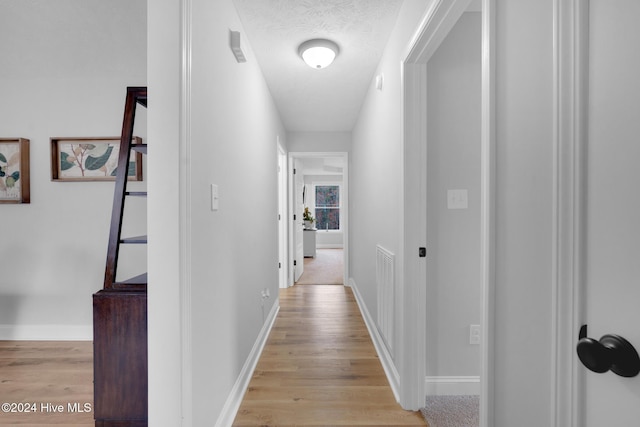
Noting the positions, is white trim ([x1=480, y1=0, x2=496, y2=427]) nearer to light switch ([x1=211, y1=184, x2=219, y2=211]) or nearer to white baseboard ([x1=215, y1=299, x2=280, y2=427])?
light switch ([x1=211, y1=184, x2=219, y2=211])

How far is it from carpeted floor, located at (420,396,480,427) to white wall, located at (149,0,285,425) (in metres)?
1.18

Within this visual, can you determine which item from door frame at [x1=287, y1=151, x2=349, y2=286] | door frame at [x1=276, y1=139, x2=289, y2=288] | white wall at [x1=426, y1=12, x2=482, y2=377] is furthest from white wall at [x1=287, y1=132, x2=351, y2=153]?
white wall at [x1=426, y1=12, x2=482, y2=377]

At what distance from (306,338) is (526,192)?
2.41m

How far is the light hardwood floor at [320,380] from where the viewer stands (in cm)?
173

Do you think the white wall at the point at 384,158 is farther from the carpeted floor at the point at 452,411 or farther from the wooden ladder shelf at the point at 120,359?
the wooden ladder shelf at the point at 120,359

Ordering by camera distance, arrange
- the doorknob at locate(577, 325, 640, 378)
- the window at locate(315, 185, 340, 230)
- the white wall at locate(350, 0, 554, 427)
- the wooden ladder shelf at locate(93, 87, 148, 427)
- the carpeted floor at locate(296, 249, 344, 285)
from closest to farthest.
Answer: the doorknob at locate(577, 325, 640, 378), the white wall at locate(350, 0, 554, 427), the wooden ladder shelf at locate(93, 87, 148, 427), the carpeted floor at locate(296, 249, 344, 285), the window at locate(315, 185, 340, 230)

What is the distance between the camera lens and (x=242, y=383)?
194 centimetres

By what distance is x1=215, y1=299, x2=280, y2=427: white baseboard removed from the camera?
1614 millimetres

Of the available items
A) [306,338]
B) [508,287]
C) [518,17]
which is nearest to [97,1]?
[518,17]

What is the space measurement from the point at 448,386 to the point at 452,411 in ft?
0.56

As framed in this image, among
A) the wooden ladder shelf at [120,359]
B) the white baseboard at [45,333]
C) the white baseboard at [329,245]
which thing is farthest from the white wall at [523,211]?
the white baseboard at [329,245]

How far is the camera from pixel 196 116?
1.28 meters

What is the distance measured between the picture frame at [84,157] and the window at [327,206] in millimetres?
6956

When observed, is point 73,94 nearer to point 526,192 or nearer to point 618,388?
point 526,192
